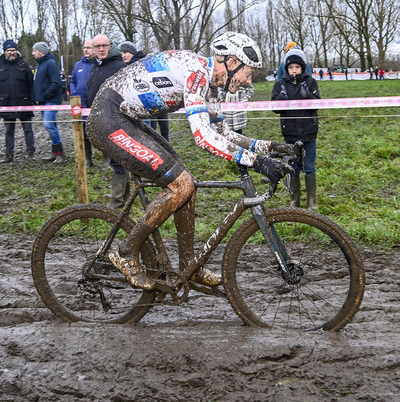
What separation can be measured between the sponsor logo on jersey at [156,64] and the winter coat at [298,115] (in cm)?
368

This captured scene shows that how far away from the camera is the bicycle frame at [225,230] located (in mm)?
3600

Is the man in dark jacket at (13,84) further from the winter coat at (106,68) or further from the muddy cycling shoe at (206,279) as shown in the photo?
the muddy cycling shoe at (206,279)

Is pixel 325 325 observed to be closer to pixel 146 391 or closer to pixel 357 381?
pixel 357 381

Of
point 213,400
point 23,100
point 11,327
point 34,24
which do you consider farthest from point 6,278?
point 34,24

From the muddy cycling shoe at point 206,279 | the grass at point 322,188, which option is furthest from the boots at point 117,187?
the muddy cycling shoe at point 206,279

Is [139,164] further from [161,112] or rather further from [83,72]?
[83,72]

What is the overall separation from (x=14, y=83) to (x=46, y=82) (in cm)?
75

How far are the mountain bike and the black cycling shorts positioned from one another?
0.67 ft

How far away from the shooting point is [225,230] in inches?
146

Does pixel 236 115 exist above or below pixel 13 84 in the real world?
below

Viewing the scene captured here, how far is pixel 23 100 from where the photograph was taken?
430 inches

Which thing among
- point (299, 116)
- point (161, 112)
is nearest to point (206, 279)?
point (161, 112)

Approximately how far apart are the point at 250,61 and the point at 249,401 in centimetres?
220

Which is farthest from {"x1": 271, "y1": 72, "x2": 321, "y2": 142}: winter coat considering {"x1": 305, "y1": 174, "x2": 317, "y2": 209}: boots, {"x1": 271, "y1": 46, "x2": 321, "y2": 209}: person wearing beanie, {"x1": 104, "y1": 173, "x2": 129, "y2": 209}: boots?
{"x1": 104, "y1": 173, "x2": 129, "y2": 209}: boots
